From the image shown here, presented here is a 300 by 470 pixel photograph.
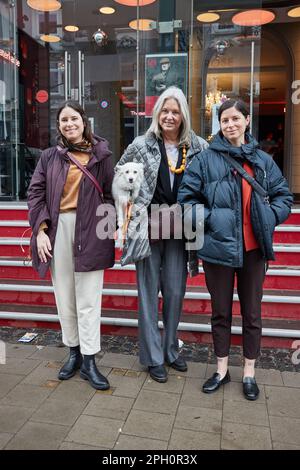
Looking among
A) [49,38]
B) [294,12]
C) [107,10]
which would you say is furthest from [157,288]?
[294,12]

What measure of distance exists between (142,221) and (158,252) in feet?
1.01

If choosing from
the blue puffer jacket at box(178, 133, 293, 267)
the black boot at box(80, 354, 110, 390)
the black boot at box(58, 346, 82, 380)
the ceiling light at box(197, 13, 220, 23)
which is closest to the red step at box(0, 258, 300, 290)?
the black boot at box(58, 346, 82, 380)

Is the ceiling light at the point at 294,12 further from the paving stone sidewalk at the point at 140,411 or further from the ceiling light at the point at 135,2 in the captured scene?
the paving stone sidewalk at the point at 140,411

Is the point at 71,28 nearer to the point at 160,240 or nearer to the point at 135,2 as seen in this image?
the point at 135,2

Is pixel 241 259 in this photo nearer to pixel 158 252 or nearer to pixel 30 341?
pixel 158 252

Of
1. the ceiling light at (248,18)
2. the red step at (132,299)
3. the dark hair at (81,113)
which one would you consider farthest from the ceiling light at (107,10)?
the dark hair at (81,113)

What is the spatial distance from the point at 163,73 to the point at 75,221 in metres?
4.71

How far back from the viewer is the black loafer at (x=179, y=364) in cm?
350

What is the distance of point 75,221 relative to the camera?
3.12 metres

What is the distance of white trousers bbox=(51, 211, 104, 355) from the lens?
3158mm

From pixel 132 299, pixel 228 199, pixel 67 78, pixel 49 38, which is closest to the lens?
pixel 228 199

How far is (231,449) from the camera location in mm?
2512

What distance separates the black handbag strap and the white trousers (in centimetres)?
112
